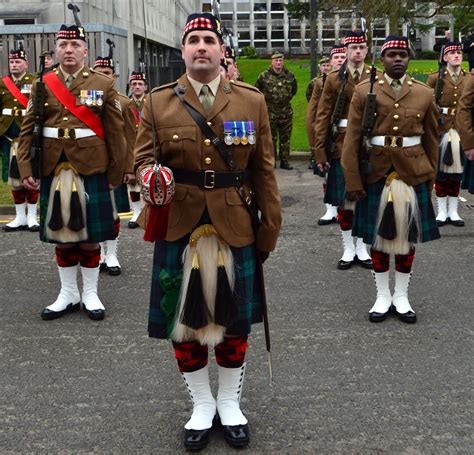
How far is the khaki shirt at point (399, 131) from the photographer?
5.06m

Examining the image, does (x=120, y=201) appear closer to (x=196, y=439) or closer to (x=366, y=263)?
(x=366, y=263)

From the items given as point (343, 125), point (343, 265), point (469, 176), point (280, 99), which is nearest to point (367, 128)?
point (343, 125)

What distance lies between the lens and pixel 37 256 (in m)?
7.22

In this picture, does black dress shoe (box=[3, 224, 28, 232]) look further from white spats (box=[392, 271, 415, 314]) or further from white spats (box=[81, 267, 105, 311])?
white spats (box=[392, 271, 415, 314])

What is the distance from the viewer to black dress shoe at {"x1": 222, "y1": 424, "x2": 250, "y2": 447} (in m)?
3.47

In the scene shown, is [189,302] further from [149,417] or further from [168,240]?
[149,417]

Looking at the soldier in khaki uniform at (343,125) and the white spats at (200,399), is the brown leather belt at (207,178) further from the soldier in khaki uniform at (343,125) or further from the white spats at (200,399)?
the soldier in khaki uniform at (343,125)

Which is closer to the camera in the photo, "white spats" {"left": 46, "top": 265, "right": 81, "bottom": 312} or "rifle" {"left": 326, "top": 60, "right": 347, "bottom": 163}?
"white spats" {"left": 46, "top": 265, "right": 81, "bottom": 312}

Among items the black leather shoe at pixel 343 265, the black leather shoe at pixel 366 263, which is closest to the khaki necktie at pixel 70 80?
the black leather shoe at pixel 343 265

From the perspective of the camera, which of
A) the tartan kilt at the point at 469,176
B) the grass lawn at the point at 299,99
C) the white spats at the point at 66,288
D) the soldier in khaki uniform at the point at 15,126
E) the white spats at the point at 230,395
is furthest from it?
the grass lawn at the point at 299,99

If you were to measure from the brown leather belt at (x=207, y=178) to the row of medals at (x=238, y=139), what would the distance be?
143 millimetres

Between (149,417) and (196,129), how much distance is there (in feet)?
4.94

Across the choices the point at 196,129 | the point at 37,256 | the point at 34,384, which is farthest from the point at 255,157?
the point at 37,256

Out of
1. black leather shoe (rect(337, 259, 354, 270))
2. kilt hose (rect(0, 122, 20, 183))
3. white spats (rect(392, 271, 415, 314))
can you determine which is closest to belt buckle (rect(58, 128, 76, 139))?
white spats (rect(392, 271, 415, 314))
